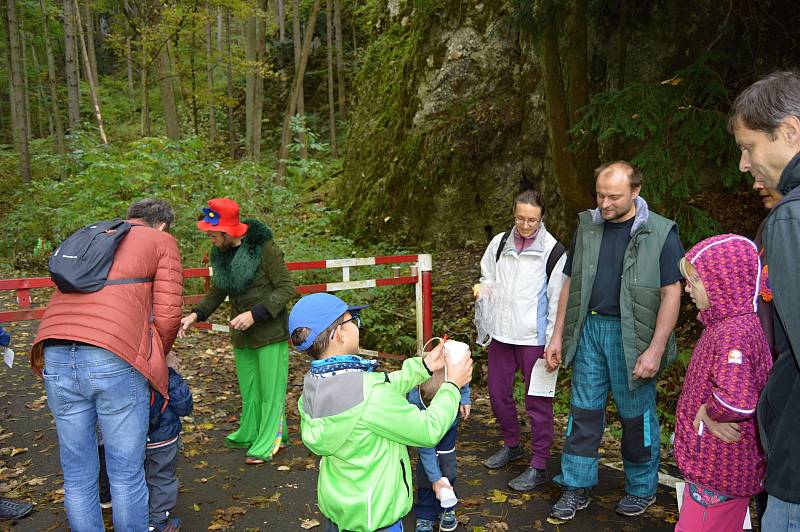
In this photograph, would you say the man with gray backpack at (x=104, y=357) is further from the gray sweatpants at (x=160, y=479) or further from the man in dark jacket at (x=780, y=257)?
the man in dark jacket at (x=780, y=257)

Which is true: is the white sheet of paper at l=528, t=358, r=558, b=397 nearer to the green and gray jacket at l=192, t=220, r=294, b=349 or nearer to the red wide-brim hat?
the green and gray jacket at l=192, t=220, r=294, b=349

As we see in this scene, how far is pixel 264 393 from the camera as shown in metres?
4.72

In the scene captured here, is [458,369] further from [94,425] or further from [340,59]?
[340,59]

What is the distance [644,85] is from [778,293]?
4556 millimetres

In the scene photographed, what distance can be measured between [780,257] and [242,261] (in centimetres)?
374

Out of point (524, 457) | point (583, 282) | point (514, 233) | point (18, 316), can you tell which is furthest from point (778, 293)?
point (18, 316)

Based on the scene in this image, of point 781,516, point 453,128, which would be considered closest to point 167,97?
point 453,128

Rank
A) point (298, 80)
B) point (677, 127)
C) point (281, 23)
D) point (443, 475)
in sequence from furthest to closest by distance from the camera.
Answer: point (281, 23) → point (298, 80) → point (677, 127) → point (443, 475)

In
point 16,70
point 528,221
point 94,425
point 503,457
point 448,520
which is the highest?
point 16,70

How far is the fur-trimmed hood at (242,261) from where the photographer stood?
450 cm

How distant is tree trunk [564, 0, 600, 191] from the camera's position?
248 inches

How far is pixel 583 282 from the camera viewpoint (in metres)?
3.79

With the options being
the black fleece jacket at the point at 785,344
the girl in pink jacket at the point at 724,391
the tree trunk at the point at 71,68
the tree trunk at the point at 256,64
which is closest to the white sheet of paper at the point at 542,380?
the girl in pink jacket at the point at 724,391

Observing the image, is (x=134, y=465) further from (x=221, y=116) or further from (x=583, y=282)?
(x=221, y=116)
